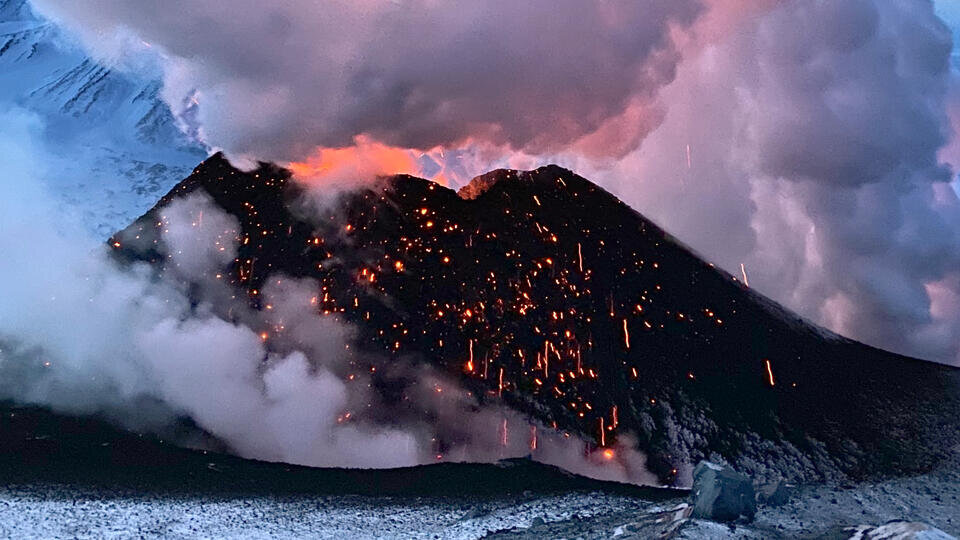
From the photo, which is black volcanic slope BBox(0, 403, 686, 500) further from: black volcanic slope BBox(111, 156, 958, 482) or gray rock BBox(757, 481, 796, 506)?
black volcanic slope BBox(111, 156, 958, 482)

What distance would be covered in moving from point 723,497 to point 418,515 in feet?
25.4

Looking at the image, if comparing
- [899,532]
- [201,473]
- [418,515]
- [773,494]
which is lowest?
[418,515]

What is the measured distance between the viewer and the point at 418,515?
18391 mm

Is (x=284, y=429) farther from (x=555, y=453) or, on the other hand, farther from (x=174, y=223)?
(x=174, y=223)

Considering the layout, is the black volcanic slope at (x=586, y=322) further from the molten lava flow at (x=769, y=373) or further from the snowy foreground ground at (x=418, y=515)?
the snowy foreground ground at (x=418, y=515)

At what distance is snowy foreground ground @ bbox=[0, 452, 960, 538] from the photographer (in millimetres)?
15844

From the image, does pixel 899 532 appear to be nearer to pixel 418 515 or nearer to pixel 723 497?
pixel 723 497

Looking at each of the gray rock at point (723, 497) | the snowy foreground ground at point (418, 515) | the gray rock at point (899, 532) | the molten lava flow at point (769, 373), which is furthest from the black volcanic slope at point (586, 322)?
the gray rock at point (899, 532)

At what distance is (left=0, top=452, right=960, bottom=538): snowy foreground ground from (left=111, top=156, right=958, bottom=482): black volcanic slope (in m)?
7.70

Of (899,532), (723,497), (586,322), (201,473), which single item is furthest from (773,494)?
(586,322)

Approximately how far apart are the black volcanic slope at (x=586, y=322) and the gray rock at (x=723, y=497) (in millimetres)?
11404

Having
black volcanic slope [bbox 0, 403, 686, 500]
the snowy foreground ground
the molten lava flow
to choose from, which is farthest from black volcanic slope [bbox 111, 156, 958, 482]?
black volcanic slope [bbox 0, 403, 686, 500]

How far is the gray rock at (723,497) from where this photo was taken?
604 inches

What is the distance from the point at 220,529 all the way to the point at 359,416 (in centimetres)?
1808
